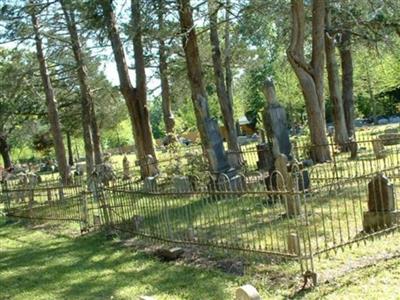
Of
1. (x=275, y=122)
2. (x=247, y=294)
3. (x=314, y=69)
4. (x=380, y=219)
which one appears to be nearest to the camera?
(x=247, y=294)

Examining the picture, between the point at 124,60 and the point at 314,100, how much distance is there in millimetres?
7304

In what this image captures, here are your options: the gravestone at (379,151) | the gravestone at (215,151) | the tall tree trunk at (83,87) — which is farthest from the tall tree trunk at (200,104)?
the tall tree trunk at (83,87)

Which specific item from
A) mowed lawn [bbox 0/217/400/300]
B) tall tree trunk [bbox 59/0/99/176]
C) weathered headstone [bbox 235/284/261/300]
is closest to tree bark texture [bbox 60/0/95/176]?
tall tree trunk [bbox 59/0/99/176]

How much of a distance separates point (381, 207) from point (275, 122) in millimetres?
4739

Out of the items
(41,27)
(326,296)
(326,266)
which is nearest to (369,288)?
(326,296)

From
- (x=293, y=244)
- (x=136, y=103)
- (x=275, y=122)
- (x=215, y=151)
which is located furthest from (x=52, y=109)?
(x=293, y=244)

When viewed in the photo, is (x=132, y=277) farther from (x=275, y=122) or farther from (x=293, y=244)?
Answer: (x=275, y=122)

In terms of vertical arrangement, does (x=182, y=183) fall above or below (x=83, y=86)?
below

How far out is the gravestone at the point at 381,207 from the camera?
28.0ft

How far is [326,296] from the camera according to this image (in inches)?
A: 250

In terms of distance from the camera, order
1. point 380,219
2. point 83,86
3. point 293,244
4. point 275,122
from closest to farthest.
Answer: point 293,244
point 380,219
point 275,122
point 83,86

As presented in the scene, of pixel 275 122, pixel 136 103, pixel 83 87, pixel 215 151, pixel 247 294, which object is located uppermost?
pixel 83 87

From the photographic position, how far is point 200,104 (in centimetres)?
1600

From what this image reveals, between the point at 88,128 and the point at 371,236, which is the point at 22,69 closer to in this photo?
the point at 88,128
